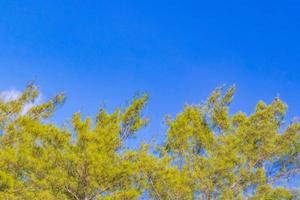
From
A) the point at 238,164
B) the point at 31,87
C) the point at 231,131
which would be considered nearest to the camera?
the point at 238,164

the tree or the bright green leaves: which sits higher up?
the bright green leaves

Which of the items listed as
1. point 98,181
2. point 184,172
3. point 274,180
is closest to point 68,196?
point 98,181

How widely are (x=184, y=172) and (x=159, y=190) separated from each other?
864mm

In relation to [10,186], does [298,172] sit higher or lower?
lower

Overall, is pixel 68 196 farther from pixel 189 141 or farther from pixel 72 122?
pixel 189 141

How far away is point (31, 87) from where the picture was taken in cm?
1955

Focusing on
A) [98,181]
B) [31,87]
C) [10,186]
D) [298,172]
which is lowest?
[298,172]

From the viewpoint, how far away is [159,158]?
13688mm

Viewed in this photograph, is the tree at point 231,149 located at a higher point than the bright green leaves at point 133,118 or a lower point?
lower

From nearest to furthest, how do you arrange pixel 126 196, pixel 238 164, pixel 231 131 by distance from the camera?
pixel 126 196 < pixel 238 164 < pixel 231 131

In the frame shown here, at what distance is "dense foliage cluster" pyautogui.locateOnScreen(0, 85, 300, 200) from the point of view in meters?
13.2

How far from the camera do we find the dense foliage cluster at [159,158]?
521 inches

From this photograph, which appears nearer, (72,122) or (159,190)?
(159,190)

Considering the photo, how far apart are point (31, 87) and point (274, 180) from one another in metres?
10.1
